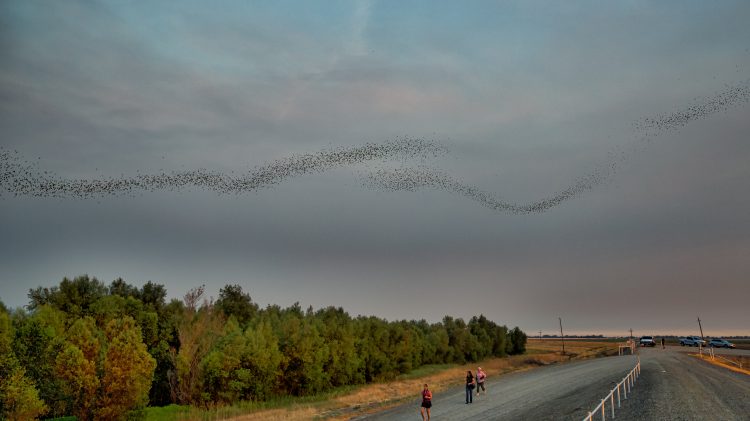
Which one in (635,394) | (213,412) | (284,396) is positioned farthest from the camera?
(284,396)

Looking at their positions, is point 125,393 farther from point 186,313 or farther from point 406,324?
point 406,324

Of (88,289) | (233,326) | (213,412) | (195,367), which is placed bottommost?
(213,412)

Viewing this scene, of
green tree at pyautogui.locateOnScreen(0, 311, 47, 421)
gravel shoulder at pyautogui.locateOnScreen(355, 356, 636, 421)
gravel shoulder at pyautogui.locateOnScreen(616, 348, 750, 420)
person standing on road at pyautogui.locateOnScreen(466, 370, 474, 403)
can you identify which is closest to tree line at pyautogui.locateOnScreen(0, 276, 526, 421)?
green tree at pyautogui.locateOnScreen(0, 311, 47, 421)

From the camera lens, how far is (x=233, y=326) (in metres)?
74.0

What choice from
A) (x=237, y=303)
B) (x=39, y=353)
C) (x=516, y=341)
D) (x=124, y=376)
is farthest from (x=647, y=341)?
(x=39, y=353)

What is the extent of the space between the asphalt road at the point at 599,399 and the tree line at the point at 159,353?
23752 mm

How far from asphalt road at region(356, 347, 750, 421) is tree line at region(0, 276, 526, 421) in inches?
935

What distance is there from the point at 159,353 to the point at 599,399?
57.9 metres

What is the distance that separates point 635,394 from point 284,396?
44.2m

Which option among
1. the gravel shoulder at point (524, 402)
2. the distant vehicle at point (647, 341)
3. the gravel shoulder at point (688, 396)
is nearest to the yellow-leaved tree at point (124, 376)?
the gravel shoulder at point (524, 402)

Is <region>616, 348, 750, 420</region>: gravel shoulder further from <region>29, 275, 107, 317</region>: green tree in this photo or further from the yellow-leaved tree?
<region>29, 275, 107, 317</region>: green tree

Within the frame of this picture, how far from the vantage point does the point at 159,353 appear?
74.9m

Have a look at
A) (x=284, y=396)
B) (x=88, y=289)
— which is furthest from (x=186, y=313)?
(x=88, y=289)

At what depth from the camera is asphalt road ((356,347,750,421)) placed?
37562 mm
